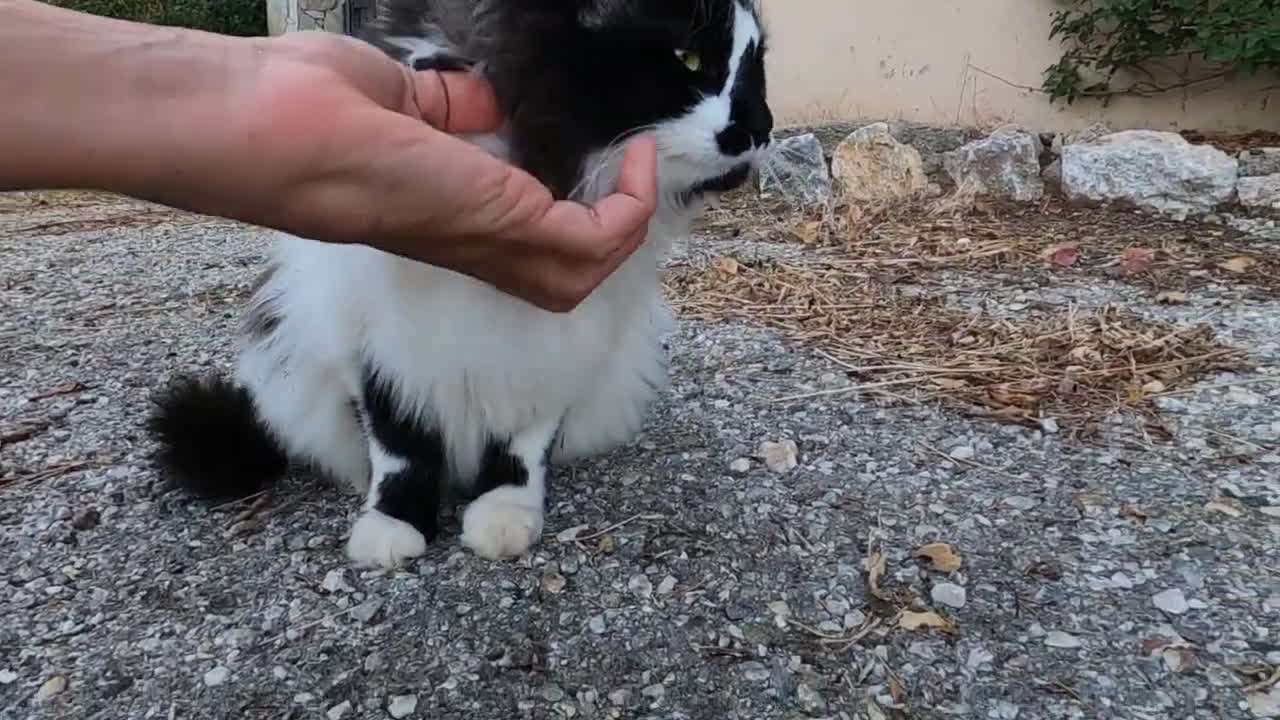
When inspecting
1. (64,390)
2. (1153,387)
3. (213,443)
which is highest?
(1153,387)

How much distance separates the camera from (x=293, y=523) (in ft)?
5.58

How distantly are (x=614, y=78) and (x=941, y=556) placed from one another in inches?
35.0

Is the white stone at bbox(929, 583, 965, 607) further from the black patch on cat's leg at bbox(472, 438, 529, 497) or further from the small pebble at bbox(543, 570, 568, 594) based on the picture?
the black patch on cat's leg at bbox(472, 438, 529, 497)

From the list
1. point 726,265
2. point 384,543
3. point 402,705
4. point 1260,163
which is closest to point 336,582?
point 384,543

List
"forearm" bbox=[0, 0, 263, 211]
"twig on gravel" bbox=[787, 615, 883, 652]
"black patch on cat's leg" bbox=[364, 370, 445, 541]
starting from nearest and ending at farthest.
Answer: "forearm" bbox=[0, 0, 263, 211], "twig on gravel" bbox=[787, 615, 883, 652], "black patch on cat's leg" bbox=[364, 370, 445, 541]

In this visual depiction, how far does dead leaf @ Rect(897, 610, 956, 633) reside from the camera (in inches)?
54.6

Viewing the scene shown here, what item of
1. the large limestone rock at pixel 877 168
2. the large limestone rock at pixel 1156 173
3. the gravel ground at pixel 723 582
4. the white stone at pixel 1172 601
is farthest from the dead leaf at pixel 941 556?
the large limestone rock at pixel 877 168

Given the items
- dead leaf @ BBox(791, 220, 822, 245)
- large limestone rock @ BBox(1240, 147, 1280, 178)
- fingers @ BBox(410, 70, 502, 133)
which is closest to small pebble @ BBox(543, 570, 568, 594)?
fingers @ BBox(410, 70, 502, 133)

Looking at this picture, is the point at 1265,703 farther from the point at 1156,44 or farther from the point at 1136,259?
the point at 1156,44

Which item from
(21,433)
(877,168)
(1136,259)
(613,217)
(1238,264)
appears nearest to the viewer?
(613,217)

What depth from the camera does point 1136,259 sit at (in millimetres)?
3119

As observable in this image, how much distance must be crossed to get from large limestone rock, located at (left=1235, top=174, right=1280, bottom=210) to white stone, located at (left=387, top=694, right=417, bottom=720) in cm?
358

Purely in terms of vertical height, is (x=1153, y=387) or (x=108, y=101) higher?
(x=108, y=101)

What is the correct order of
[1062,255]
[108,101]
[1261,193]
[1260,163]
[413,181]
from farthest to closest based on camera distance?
1. [1260,163]
2. [1261,193]
3. [1062,255]
4. [413,181]
5. [108,101]
